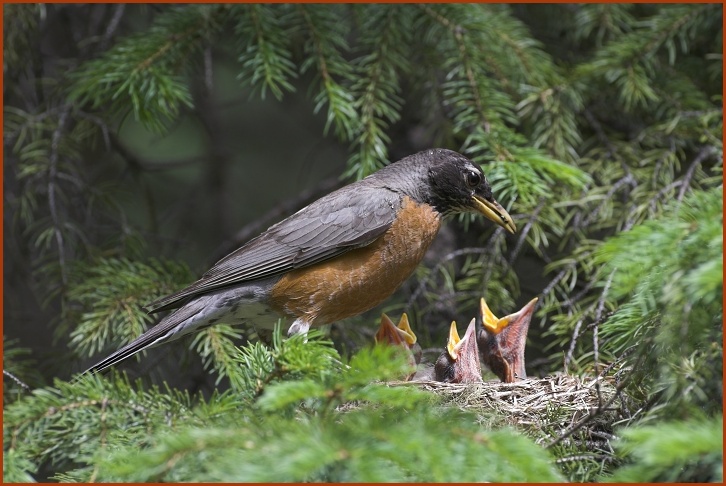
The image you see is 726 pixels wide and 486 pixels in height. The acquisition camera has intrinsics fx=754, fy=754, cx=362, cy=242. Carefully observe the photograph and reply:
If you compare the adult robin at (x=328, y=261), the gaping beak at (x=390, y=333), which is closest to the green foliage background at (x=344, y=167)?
the adult robin at (x=328, y=261)

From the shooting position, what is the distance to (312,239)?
356 cm

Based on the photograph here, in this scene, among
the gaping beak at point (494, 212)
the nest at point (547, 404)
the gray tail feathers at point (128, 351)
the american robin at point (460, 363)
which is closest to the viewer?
the nest at point (547, 404)

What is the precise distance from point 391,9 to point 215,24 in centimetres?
92

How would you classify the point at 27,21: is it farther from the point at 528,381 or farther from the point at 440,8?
the point at 528,381

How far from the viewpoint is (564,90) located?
13.2 feet

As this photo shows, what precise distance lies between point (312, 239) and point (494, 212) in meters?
0.90

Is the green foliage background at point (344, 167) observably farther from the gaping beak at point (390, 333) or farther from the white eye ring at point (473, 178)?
the gaping beak at point (390, 333)

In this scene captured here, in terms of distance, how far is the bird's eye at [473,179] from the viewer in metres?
3.68

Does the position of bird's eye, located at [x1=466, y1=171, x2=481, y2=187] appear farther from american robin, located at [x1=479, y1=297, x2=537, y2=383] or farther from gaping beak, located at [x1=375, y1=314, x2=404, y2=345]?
gaping beak, located at [x1=375, y1=314, x2=404, y2=345]

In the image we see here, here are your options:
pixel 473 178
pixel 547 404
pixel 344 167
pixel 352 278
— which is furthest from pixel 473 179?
pixel 344 167

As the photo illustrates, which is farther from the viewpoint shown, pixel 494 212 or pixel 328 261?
pixel 494 212

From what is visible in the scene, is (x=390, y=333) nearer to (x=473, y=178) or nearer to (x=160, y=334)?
(x=473, y=178)

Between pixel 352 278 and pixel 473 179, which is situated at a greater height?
pixel 473 179

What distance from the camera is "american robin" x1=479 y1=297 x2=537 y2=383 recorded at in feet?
11.7
